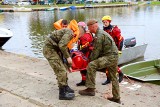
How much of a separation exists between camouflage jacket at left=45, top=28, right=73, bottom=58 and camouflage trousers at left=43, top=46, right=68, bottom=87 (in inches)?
4.8

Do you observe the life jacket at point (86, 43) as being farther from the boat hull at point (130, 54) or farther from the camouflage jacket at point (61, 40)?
the boat hull at point (130, 54)

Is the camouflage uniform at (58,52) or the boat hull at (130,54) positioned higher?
the camouflage uniform at (58,52)

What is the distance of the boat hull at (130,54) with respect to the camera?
606 inches

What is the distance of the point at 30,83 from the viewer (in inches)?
297

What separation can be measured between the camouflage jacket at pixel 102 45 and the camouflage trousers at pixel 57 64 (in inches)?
26.3

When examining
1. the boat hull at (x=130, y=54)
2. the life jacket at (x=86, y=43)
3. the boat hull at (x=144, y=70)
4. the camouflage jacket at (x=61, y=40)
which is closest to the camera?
the camouflage jacket at (x=61, y=40)

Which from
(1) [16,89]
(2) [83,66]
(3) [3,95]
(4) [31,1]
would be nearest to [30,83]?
(1) [16,89]

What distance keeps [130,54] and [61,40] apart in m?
10.7

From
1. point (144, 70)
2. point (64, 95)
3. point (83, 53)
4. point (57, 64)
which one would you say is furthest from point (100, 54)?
point (144, 70)

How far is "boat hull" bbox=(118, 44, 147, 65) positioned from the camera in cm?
1540

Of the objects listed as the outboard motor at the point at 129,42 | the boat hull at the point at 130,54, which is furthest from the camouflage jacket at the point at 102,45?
the outboard motor at the point at 129,42

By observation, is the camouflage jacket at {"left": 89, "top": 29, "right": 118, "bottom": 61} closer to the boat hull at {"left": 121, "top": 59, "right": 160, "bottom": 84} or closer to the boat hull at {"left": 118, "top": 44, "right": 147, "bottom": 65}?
the boat hull at {"left": 121, "top": 59, "right": 160, "bottom": 84}

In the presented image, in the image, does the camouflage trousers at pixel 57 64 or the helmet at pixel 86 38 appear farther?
the helmet at pixel 86 38

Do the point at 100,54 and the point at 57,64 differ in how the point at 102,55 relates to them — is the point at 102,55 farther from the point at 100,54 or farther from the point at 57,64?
the point at 57,64
